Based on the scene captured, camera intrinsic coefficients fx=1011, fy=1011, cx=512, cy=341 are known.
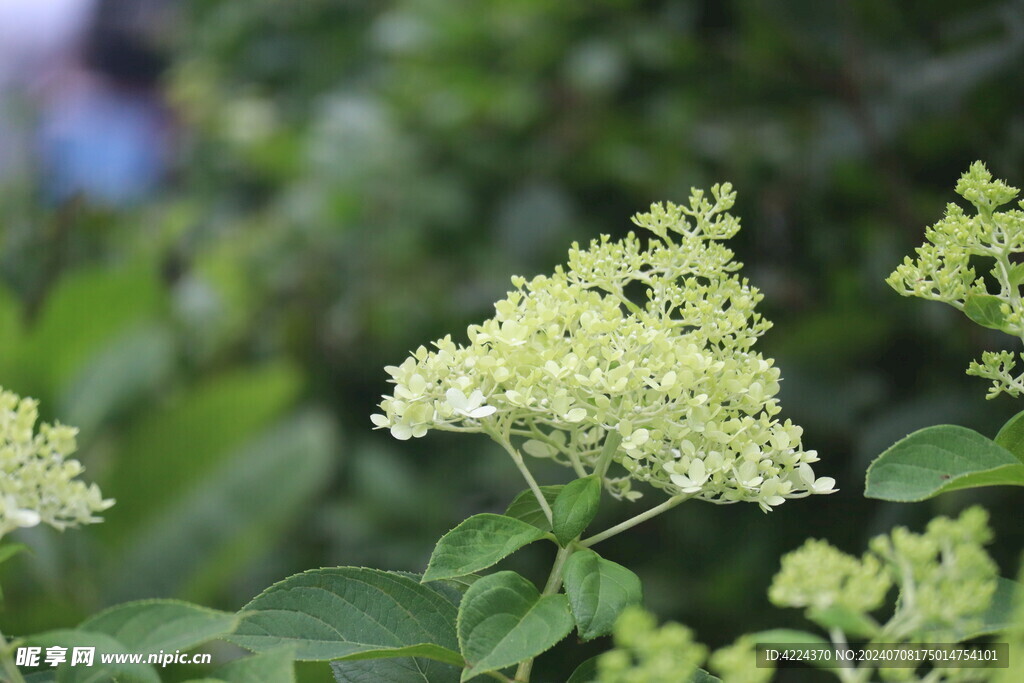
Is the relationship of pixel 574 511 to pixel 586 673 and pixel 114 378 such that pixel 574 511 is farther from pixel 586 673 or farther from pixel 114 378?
pixel 114 378

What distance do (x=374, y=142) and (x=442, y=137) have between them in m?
0.14

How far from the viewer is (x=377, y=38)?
209 cm

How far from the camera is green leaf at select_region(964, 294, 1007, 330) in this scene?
1.49 ft

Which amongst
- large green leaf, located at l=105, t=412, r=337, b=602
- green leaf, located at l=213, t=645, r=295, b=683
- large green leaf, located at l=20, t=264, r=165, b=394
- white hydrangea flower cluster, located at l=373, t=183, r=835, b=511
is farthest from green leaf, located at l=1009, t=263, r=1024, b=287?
large green leaf, located at l=20, t=264, r=165, b=394

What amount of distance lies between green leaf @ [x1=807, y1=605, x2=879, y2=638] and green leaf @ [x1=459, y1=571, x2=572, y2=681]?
121mm

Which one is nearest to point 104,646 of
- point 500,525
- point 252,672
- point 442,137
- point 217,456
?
point 252,672

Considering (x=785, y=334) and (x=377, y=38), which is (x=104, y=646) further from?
(x=377, y=38)

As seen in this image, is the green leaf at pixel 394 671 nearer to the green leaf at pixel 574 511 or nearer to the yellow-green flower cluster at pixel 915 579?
the green leaf at pixel 574 511

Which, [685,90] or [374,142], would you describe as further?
[374,142]

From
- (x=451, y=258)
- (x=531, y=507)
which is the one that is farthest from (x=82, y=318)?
(x=531, y=507)

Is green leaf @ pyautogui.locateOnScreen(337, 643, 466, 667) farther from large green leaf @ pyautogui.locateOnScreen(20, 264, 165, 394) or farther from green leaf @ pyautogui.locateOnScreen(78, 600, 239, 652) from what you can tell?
large green leaf @ pyautogui.locateOnScreen(20, 264, 165, 394)

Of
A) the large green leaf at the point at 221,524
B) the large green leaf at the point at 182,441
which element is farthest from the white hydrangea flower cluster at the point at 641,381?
the large green leaf at the point at 182,441

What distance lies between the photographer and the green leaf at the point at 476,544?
42cm

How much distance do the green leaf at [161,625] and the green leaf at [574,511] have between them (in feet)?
0.45
